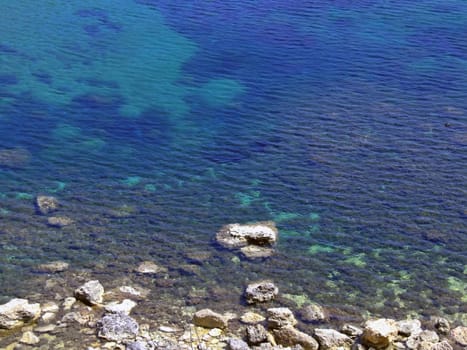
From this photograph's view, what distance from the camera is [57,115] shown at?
36812mm

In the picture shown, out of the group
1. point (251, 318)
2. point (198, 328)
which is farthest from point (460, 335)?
point (198, 328)

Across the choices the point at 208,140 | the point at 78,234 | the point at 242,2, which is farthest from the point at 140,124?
the point at 242,2

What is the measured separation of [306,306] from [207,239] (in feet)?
18.3

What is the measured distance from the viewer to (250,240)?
26.3 metres

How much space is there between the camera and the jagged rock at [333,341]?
2073 centimetres

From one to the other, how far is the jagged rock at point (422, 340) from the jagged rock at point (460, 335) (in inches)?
27.4

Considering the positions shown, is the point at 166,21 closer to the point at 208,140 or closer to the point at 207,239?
the point at 208,140

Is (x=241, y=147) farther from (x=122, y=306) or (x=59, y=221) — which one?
(x=122, y=306)

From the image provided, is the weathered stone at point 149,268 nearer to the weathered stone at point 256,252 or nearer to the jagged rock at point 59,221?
the weathered stone at point 256,252

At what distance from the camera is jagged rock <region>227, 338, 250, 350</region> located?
20.0m

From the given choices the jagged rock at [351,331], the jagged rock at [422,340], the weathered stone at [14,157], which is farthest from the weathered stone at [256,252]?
the weathered stone at [14,157]

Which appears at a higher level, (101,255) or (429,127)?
(429,127)

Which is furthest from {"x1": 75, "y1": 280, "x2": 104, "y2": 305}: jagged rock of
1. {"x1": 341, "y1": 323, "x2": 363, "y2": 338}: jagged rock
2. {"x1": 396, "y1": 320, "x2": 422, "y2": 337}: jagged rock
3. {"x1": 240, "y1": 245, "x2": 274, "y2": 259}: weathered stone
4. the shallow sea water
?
{"x1": 396, "y1": 320, "x2": 422, "y2": 337}: jagged rock

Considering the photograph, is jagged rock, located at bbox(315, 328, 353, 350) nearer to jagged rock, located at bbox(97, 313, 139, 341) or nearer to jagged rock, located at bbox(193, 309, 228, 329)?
jagged rock, located at bbox(193, 309, 228, 329)
